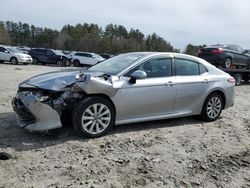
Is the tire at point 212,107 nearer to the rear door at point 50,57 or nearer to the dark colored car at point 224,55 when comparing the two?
the dark colored car at point 224,55

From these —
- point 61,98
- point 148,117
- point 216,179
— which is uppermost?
point 61,98

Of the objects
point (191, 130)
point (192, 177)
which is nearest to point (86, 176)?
point (192, 177)

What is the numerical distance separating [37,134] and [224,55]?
12854 millimetres

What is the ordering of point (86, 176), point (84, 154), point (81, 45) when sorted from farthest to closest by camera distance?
point (81, 45) → point (84, 154) → point (86, 176)

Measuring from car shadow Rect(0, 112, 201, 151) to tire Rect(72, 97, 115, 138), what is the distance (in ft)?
0.58

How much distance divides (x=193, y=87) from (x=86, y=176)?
3.77 metres

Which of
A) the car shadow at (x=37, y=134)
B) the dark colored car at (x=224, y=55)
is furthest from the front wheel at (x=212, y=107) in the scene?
the dark colored car at (x=224, y=55)

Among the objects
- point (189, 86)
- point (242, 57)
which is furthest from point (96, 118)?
point (242, 57)

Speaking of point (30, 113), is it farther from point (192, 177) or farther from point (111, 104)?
point (192, 177)

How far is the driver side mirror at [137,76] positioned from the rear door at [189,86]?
1009 millimetres

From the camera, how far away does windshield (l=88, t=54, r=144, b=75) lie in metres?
7.10

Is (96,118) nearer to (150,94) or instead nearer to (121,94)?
(121,94)

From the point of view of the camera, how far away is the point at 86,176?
4.90m

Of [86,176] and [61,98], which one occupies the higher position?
[61,98]
